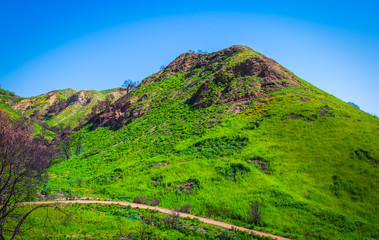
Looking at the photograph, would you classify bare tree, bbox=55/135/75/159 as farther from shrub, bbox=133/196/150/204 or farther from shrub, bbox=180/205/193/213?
shrub, bbox=180/205/193/213

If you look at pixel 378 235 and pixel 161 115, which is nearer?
pixel 378 235

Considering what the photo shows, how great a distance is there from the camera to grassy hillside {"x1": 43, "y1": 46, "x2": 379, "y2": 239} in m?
21.0

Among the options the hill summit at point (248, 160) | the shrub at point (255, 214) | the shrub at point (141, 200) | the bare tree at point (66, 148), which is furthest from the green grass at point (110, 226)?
the bare tree at point (66, 148)

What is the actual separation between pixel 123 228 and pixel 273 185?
17188mm

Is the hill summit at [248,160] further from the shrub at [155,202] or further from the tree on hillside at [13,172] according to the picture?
the tree on hillside at [13,172]

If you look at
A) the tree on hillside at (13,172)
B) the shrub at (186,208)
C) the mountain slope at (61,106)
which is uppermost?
the mountain slope at (61,106)

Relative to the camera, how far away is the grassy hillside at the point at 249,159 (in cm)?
2105

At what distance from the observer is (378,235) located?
17.3 metres

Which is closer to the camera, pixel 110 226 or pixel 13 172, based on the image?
pixel 13 172

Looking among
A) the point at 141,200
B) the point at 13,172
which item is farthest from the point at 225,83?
the point at 13,172

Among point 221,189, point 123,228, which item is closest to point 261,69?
point 221,189

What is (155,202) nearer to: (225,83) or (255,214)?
(255,214)

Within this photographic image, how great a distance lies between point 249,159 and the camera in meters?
30.3

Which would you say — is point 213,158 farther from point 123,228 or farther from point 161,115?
point 161,115
